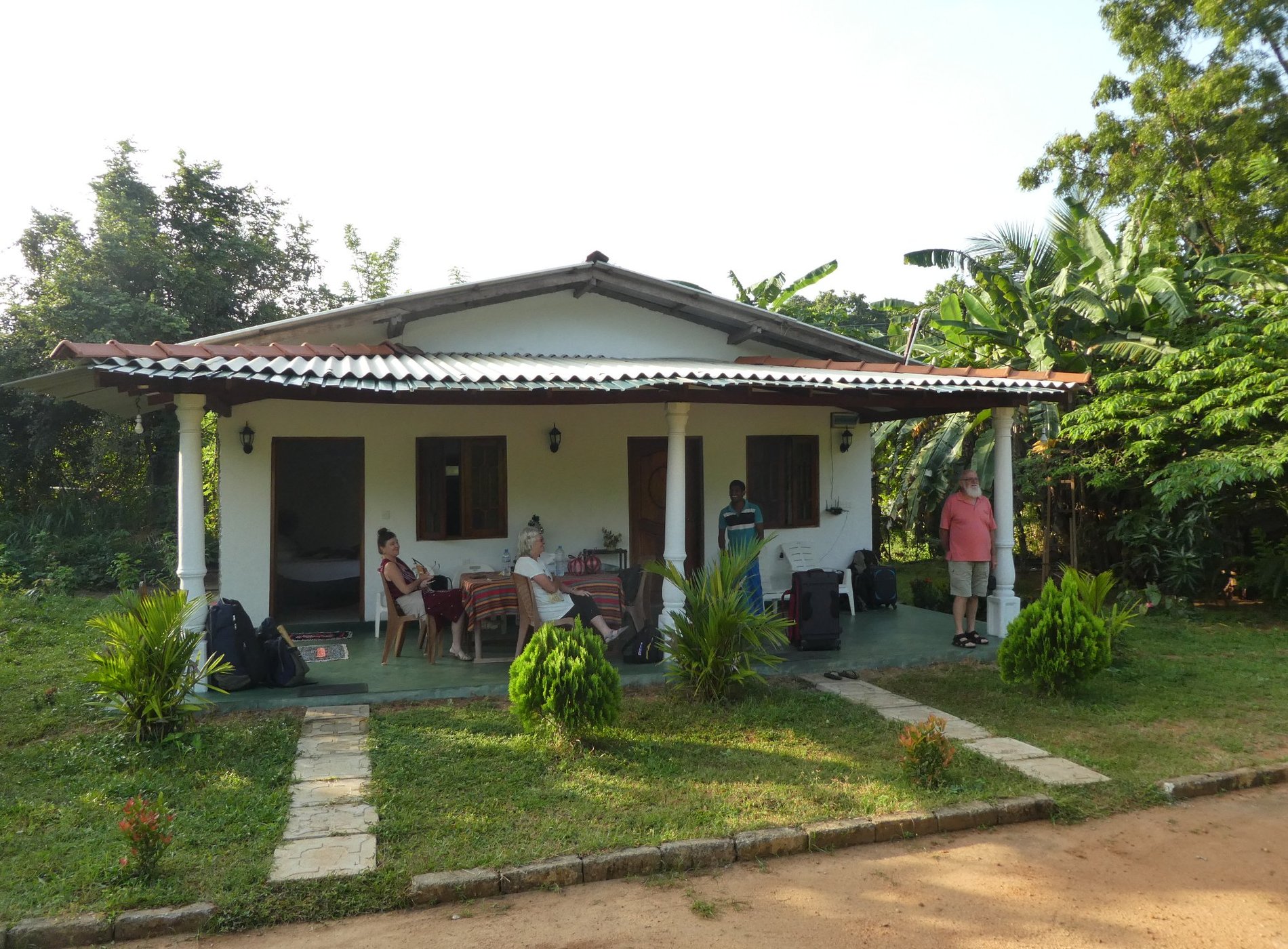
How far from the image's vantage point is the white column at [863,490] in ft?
36.9

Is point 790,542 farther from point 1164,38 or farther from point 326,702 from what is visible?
point 1164,38

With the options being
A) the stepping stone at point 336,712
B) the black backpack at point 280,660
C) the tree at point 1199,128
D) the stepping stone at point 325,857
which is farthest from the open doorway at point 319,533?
the tree at point 1199,128

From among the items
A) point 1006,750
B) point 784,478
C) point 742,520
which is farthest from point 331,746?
point 784,478

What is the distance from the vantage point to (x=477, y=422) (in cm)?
985

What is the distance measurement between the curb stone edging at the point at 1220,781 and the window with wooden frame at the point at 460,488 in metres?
6.79

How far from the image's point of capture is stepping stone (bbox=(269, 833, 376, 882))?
3.91m

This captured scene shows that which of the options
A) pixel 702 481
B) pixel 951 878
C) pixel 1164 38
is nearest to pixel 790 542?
pixel 702 481

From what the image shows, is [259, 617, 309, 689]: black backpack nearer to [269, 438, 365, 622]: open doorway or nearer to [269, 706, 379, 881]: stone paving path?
[269, 706, 379, 881]: stone paving path

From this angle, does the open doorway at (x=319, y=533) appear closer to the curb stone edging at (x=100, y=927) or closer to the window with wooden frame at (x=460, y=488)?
the window with wooden frame at (x=460, y=488)

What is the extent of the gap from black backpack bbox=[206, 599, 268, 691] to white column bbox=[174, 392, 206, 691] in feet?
0.34

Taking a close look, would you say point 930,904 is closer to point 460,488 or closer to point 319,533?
point 460,488

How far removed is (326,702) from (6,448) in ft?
49.9

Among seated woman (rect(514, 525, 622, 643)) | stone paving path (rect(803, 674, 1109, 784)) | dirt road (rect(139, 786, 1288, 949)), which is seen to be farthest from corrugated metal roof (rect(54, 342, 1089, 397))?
dirt road (rect(139, 786, 1288, 949))

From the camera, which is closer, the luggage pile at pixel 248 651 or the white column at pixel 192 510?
the white column at pixel 192 510
